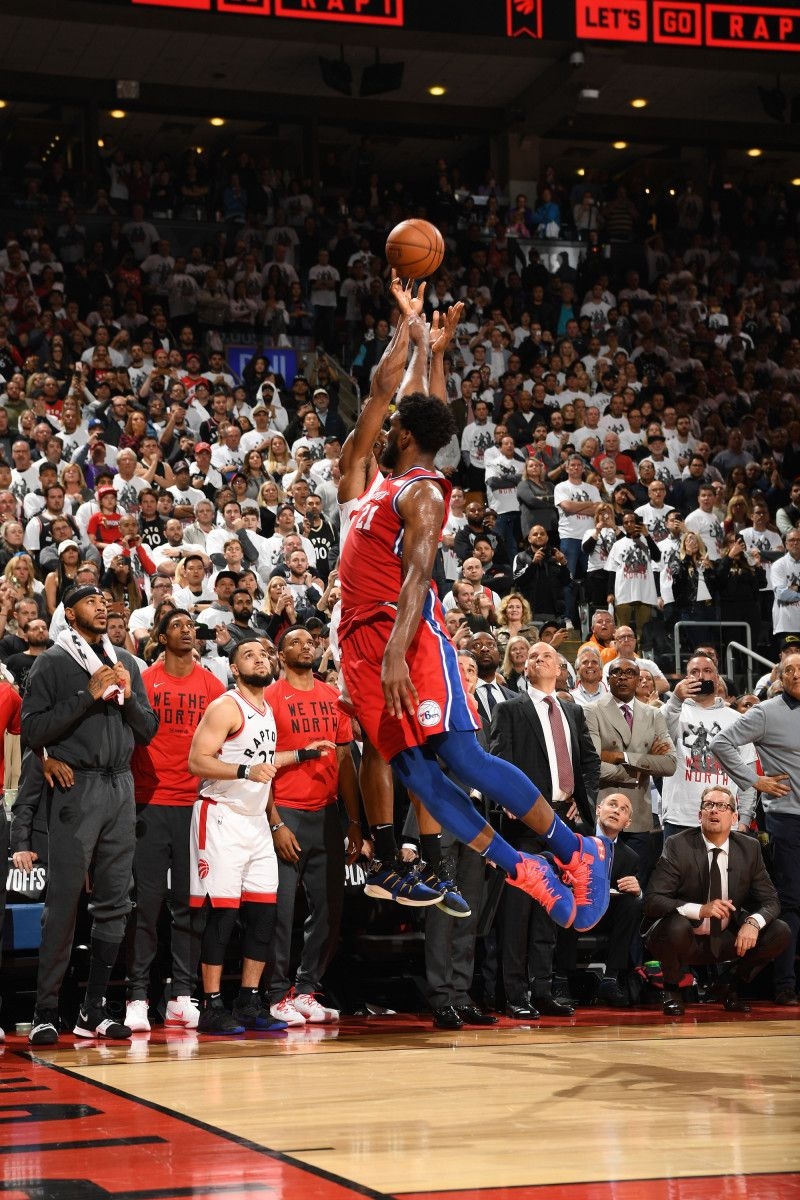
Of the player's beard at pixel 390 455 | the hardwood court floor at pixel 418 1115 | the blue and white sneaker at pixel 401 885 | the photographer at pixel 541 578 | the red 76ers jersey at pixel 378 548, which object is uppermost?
the photographer at pixel 541 578

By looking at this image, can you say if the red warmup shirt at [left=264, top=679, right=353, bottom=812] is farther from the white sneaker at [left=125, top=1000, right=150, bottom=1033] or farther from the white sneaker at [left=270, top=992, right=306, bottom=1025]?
the white sneaker at [left=125, top=1000, right=150, bottom=1033]

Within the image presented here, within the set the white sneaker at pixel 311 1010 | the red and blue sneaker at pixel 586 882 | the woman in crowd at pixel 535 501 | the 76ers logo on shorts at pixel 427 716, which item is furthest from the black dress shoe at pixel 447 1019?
the woman in crowd at pixel 535 501

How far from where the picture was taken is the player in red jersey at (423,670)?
5.87 meters

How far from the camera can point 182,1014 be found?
7891 mm

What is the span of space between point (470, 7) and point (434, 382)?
1320 centimetres

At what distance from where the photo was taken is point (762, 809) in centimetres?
1000

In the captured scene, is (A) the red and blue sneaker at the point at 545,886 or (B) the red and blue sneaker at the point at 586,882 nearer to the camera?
(A) the red and blue sneaker at the point at 545,886

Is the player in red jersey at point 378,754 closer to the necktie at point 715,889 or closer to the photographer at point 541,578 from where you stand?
the necktie at point 715,889

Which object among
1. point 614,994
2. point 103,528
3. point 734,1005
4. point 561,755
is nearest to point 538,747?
point 561,755

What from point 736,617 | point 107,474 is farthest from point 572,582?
point 107,474

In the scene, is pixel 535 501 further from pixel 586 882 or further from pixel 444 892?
pixel 444 892

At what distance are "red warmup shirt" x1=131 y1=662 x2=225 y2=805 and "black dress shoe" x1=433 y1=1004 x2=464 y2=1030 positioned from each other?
1664mm

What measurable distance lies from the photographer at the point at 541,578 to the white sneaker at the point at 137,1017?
663 cm

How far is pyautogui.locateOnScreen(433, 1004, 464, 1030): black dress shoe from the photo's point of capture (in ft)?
25.8
